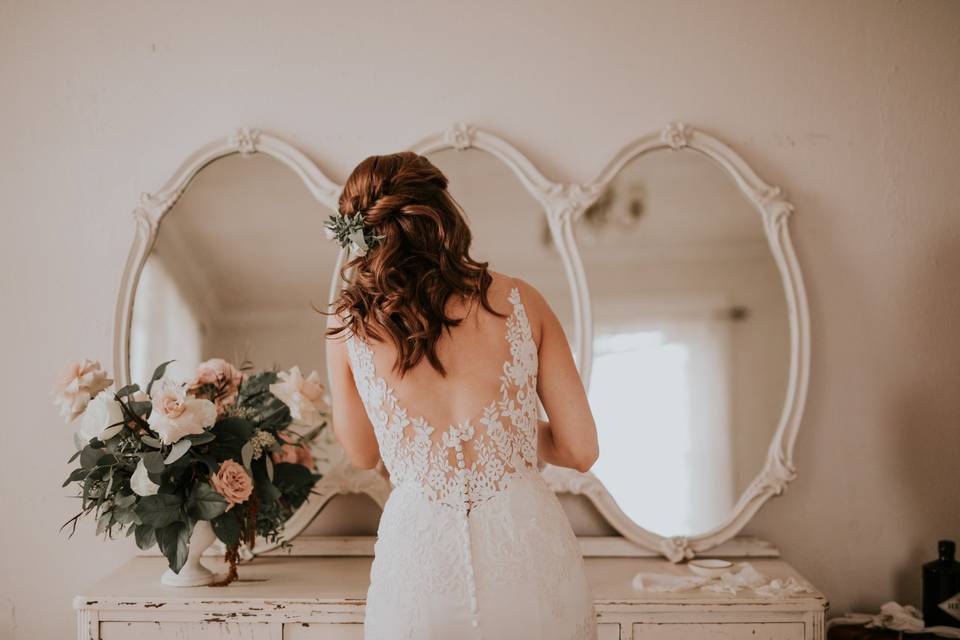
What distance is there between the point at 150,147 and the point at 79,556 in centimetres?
138

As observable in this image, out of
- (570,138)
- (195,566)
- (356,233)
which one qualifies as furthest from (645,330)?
(195,566)

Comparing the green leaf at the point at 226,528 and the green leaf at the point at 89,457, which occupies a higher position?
the green leaf at the point at 89,457

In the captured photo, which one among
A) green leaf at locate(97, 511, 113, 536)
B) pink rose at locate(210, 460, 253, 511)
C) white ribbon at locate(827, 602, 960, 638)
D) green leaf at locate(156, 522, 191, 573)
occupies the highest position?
pink rose at locate(210, 460, 253, 511)

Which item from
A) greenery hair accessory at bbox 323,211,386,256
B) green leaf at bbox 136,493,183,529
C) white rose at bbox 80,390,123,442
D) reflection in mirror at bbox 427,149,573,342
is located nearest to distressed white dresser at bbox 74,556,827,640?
green leaf at bbox 136,493,183,529

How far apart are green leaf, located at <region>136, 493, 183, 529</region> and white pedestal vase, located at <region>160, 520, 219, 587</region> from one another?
0.46 ft

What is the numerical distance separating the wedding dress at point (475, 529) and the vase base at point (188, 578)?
2.57ft

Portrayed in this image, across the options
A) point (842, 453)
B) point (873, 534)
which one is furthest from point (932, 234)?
point (873, 534)

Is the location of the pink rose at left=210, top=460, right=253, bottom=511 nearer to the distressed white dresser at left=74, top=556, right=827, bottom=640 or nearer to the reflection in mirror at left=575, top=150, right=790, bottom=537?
the distressed white dresser at left=74, top=556, right=827, bottom=640

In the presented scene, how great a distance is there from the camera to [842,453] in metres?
2.51

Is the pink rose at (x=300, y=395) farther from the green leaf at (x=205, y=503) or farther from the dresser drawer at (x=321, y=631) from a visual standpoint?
the dresser drawer at (x=321, y=631)

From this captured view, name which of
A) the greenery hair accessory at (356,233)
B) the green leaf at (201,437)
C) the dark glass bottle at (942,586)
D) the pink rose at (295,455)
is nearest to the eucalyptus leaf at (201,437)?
the green leaf at (201,437)

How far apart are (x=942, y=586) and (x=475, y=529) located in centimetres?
153

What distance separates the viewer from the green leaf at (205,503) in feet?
6.83

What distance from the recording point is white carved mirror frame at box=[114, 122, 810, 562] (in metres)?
2.46
